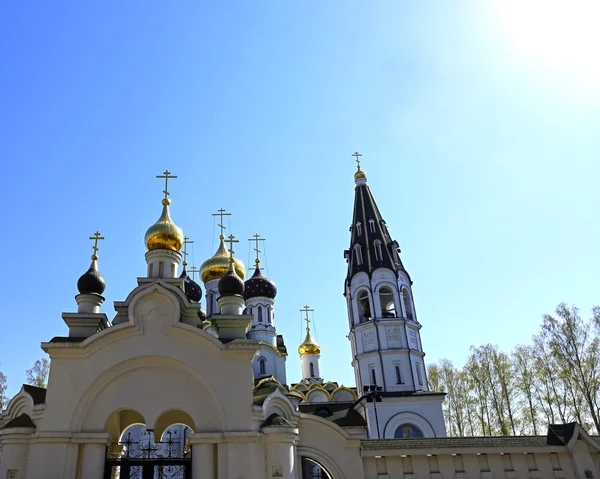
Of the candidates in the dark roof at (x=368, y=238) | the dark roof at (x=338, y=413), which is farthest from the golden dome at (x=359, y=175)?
the dark roof at (x=338, y=413)

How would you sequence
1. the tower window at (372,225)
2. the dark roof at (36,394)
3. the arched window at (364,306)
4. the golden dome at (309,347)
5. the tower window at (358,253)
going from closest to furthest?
1. the dark roof at (36,394)
2. the arched window at (364,306)
3. the tower window at (358,253)
4. the tower window at (372,225)
5. the golden dome at (309,347)

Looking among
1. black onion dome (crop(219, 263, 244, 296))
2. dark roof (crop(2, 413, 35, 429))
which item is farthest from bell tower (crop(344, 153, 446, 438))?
dark roof (crop(2, 413, 35, 429))

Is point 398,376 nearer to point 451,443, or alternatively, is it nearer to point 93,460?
point 451,443

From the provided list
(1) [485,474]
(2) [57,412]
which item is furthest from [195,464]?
(1) [485,474]

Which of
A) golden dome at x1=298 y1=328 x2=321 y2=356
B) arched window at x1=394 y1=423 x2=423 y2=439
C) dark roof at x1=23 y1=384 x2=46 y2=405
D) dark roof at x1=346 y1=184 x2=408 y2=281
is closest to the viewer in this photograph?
dark roof at x1=23 y1=384 x2=46 y2=405

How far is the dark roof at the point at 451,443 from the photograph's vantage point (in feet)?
44.1

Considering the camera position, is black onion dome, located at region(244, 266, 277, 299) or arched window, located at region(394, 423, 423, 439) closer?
arched window, located at region(394, 423, 423, 439)

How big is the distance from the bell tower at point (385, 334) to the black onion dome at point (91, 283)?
1435 centimetres

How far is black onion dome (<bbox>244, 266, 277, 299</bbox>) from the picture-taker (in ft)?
108

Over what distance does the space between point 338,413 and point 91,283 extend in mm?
16330

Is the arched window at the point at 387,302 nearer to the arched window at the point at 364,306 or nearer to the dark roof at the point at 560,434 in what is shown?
the arched window at the point at 364,306

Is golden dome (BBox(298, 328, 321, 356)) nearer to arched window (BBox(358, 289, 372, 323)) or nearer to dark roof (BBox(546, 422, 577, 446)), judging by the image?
arched window (BBox(358, 289, 372, 323))

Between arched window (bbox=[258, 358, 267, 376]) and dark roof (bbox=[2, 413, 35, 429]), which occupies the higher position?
arched window (bbox=[258, 358, 267, 376])

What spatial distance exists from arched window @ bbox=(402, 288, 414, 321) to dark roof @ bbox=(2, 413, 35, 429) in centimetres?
2036
